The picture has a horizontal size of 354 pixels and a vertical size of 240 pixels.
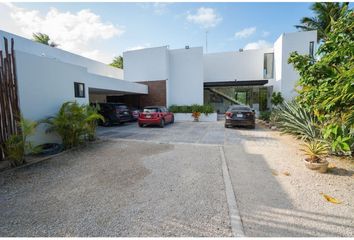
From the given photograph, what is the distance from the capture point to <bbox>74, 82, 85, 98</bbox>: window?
26.0 feet

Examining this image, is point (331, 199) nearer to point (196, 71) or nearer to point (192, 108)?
point (192, 108)

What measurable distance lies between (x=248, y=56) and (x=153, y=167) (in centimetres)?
1770

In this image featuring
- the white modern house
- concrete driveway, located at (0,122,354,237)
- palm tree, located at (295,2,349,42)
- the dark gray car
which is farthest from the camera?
palm tree, located at (295,2,349,42)

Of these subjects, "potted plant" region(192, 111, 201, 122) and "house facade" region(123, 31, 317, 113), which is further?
"house facade" region(123, 31, 317, 113)

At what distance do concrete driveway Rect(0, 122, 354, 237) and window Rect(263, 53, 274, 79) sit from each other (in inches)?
562

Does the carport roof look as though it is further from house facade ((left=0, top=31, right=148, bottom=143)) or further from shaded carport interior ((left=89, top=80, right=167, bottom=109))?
house facade ((left=0, top=31, right=148, bottom=143))

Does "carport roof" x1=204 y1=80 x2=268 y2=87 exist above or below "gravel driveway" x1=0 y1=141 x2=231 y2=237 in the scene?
above

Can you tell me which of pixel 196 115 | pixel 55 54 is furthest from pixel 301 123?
pixel 55 54

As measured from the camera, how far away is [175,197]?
3176mm

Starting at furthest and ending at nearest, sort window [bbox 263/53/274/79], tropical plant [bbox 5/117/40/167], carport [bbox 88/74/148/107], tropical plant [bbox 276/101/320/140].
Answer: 1. window [bbox 263/53/274/79]
2. carport [bbox 88/74/148/107]
3. tropical plant [bbox 276/101/320/140]
4. tropical plant [bbox 5/117/40/167]

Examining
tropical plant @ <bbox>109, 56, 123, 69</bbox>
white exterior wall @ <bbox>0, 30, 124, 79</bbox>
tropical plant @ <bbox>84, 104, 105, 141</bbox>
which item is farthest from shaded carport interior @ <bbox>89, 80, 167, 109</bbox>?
tropical plant @ <bbox>109, 56, 123, 69</bbox>

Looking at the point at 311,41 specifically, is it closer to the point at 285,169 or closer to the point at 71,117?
the point at 285,169

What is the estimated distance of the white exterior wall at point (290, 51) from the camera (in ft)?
44.4

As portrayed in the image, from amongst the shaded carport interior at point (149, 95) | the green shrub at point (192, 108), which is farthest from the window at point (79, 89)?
the green shrub at point (192, 108)
